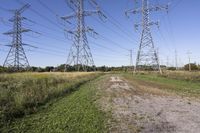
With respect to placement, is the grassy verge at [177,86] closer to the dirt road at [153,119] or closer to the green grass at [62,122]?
the dirt road at [153,119]

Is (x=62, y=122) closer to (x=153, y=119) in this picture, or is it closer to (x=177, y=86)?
(x=153, y=119)

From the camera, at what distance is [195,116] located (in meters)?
10.4

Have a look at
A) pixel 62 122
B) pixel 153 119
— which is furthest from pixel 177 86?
pixel 62 122

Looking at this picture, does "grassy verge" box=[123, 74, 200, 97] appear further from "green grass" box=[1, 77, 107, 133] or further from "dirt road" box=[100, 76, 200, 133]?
"green grass" box=[1, 77, 107, 133]

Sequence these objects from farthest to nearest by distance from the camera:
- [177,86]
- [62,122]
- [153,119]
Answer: [177,86] < [153,119] < [62,122]

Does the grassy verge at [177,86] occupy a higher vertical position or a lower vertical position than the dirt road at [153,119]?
higher

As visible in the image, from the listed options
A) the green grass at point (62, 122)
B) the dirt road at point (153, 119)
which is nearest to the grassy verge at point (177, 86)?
the dirt road at point (153, 119)

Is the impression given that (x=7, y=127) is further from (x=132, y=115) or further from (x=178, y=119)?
(x=178, y=119)

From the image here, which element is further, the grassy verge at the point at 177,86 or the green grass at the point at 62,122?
the grassy verge at the point at 177,86

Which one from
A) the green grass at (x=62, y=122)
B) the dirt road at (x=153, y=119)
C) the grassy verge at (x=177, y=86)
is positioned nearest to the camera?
the green grass at (x=62, y=122)

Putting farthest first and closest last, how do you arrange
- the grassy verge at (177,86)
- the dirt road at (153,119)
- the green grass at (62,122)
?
the grassy verge at (177,86), the dirt road at (153,119), the green grass at (62,122)

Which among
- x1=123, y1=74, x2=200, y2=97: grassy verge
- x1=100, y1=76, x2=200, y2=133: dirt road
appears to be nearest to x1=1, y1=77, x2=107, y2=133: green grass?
x1=100, y1=76, x2=200, y2=133: dirt road

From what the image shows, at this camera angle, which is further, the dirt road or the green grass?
the dirt road

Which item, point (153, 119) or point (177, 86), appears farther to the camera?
point (177, 86)
